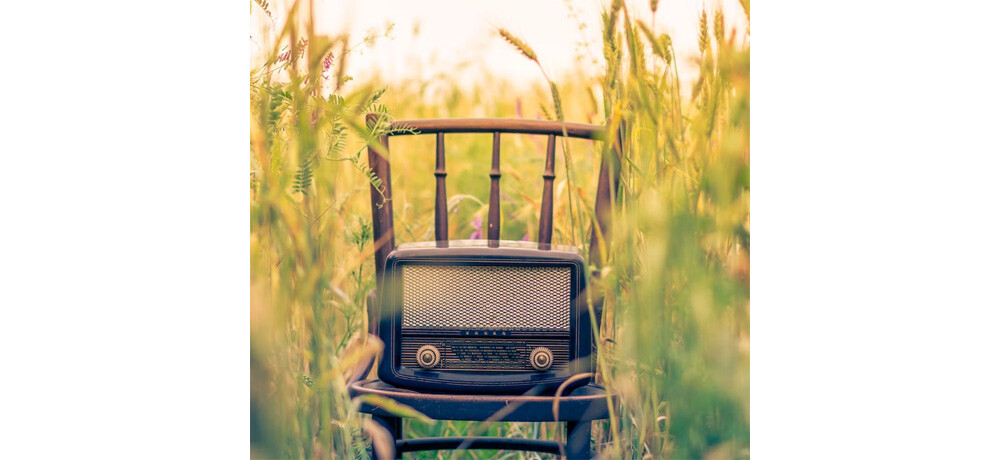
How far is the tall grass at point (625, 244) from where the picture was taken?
1.10 m

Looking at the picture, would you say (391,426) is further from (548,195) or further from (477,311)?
(548,195)

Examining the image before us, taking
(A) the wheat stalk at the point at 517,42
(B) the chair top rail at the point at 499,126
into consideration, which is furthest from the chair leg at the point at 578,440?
(A) the wheat stalk at the point at 517,42

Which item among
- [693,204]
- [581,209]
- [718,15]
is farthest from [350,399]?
[718,15]

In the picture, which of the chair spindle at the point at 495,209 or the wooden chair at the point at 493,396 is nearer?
the wooden chair at the point at 493,396

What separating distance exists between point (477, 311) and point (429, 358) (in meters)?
0.11

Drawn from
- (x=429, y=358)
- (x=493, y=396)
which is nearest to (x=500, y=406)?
(x=493, y=396)

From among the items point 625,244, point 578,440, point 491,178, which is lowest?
point 578,440

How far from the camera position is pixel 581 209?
1.31 m

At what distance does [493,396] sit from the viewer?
3.80ft

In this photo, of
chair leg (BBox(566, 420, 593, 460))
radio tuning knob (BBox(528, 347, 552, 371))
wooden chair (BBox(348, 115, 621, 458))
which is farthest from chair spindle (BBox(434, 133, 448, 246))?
chair leg (BBox(566, 420, 593, 460))

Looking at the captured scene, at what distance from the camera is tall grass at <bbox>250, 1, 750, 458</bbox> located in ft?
3.62

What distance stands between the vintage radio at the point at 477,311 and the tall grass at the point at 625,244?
68 mm

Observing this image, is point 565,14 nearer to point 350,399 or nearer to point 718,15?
point 718,15

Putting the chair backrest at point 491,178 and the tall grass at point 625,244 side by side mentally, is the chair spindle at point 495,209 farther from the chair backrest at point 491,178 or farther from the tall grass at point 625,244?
the tall grass at point 625,244
